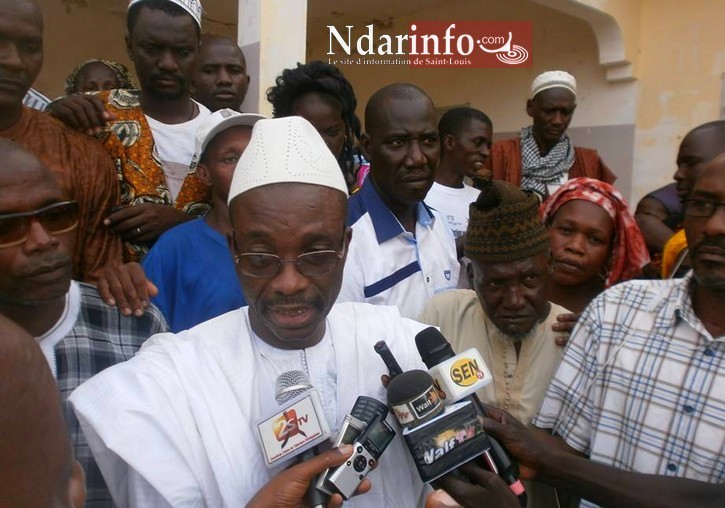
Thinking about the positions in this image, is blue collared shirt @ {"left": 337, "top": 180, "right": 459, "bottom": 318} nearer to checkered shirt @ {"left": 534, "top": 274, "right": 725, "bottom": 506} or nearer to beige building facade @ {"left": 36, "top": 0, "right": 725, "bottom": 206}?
checkered shirt @ {"left": 534, "top": 274, "right": 725, "bottom": 506}

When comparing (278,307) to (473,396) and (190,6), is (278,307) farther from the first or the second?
(190,6)

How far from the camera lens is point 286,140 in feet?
5.49

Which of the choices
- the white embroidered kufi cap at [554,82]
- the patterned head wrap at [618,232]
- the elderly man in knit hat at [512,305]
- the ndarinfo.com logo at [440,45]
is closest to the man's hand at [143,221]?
the elderly man in knit hat at [512,305]

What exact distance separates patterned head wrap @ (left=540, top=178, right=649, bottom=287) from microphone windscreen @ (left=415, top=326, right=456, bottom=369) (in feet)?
4.45

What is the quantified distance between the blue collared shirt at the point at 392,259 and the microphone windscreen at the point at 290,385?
1067 mm

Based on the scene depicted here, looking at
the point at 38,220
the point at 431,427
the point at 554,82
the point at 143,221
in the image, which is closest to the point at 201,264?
the point at 143,221

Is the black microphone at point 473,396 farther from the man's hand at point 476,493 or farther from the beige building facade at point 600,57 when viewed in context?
the beige building facade at point 600,57

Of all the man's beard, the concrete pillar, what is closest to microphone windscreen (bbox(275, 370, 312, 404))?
the man's beard

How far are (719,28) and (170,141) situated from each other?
6417mm

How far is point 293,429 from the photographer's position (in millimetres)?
1263

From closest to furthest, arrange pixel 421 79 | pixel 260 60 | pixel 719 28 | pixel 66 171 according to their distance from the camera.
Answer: pixel 66 171
pixel 260 60
pixel 719 28
pixel 421 79

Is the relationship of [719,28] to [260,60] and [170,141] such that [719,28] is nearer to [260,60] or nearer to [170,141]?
[260,60]

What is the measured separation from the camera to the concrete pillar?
4383mm

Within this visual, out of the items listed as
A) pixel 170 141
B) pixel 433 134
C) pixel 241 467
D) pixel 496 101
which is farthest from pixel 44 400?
pixel 496 101
